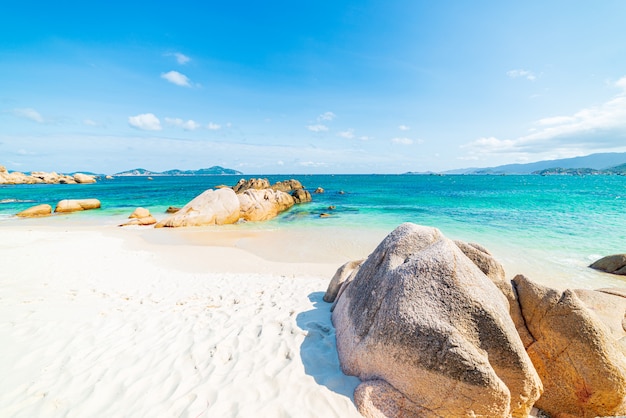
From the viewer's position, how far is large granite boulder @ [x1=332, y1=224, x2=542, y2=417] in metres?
3.03

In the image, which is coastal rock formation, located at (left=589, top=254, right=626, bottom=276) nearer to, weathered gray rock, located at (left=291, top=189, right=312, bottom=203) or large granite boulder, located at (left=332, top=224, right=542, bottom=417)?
large granite boulder, located at (left=332, top=224, right=542, bottom=417)

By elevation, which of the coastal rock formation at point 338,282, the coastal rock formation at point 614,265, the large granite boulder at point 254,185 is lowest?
the coastal rock formation at point 614,265

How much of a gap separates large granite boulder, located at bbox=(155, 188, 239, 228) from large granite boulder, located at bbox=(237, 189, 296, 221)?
1145mm

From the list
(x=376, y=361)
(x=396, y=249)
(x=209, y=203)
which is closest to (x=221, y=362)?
(x=376, y=361)

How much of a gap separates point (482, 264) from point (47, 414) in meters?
6.33

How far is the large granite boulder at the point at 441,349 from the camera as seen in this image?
3027 millimetres

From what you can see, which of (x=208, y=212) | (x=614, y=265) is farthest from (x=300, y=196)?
(x=614, y=265)

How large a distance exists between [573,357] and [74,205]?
127 ft

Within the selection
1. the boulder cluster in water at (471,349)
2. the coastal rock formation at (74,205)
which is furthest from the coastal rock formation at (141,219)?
the boulder cluster in water at (471,349)

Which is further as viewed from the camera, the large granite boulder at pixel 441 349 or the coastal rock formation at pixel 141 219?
the coastal rock formation at pixel 141 219

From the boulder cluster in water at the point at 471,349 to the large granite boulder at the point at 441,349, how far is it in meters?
0.01

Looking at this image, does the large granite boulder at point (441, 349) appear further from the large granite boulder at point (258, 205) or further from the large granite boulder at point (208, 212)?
the large granite boulder at point (258, 205)

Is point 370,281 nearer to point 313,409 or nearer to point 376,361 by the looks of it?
point 376,361

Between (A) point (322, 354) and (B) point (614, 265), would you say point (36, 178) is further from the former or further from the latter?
(B) point (614, 265)
